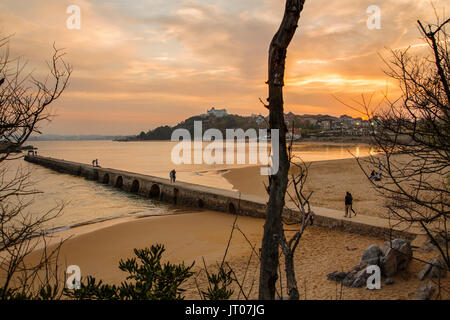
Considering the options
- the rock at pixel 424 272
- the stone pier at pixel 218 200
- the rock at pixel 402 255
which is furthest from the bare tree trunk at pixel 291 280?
the rock at pixel 424 272

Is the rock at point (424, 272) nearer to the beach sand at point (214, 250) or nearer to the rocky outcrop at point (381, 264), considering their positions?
the beach sand at point (214, 250)

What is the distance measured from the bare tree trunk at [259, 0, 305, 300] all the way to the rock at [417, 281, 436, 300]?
617cm

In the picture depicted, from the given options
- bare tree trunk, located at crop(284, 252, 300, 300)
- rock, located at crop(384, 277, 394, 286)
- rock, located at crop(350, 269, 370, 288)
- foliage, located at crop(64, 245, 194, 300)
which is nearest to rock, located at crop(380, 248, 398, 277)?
rock, located at crop(384, 277, 394, 286)

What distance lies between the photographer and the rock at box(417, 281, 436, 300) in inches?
269

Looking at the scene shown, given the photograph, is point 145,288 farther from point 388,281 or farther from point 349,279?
point 388,281

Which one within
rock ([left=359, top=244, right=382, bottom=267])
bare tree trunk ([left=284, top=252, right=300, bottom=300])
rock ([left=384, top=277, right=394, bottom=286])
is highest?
bare tree trunk ([left=284, top=252, right=300, bottom=300])

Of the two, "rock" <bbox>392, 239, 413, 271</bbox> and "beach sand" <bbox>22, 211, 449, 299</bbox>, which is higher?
"rock" <bbox>392, 239, 413, 271</bbox>

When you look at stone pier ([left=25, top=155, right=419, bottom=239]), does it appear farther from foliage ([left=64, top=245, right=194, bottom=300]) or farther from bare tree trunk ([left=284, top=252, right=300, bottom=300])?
foliage ([left=64, top=245, right=194, bottom=300])

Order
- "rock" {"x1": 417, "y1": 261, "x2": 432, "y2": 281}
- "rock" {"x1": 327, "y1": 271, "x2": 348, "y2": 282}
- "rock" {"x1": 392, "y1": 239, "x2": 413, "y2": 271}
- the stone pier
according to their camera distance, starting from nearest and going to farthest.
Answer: "rock" {"x1": 417, "y1": 261, "x2": 432, "y2": 281} < "rock" {"x1": 392, "y1": 239, "x2": 413, "y2": 271} < "rock" {"x1": 327, "y1": 271, "x2": 348, "y2": 282} < the stone pier

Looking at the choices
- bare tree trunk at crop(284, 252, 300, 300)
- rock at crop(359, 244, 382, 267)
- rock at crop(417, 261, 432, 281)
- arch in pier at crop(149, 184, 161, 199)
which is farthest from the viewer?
arch in pier at crop(149, 184, 161, 199)

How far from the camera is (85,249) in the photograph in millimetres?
13539

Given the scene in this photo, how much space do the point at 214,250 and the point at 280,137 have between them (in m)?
10.7

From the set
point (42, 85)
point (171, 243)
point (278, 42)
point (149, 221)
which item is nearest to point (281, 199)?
point (278, 42)
